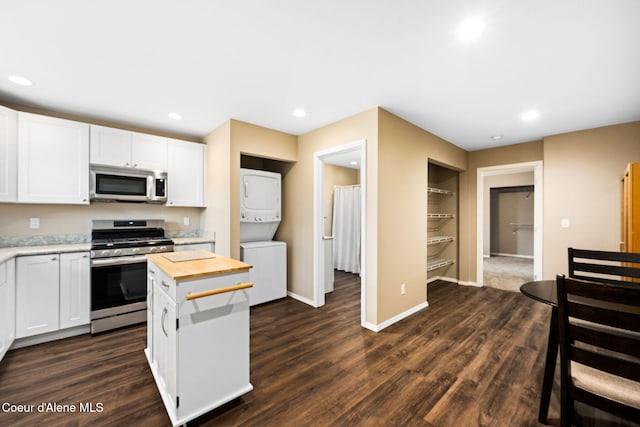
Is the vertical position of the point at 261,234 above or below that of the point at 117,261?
above

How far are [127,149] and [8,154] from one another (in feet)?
3.30

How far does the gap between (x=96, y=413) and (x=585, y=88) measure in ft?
15.6

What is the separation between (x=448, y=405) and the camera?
1.78 meters

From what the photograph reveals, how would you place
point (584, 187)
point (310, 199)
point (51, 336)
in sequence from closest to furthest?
point (51, 336) → point (584, 187) → point (310, 199)

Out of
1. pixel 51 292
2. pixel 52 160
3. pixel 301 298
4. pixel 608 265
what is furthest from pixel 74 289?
pixel 608 265

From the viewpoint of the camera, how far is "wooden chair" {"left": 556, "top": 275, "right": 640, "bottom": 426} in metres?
1.16

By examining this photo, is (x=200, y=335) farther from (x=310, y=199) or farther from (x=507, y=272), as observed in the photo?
(x=507, y=272)

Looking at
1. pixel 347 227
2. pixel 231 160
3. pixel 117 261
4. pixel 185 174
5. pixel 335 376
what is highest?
pixel 231 160

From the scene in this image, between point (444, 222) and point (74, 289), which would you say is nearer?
point (74, 289)

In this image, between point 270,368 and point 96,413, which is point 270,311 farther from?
point 96,413

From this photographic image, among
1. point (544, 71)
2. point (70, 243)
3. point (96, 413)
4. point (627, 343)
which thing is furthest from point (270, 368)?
point (544, 71)

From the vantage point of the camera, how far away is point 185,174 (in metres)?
3.78

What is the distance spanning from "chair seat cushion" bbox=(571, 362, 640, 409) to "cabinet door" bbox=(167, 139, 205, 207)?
4.17 m

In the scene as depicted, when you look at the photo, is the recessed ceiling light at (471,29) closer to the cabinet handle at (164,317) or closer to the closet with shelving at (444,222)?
the cabinet handle at (164,317)
